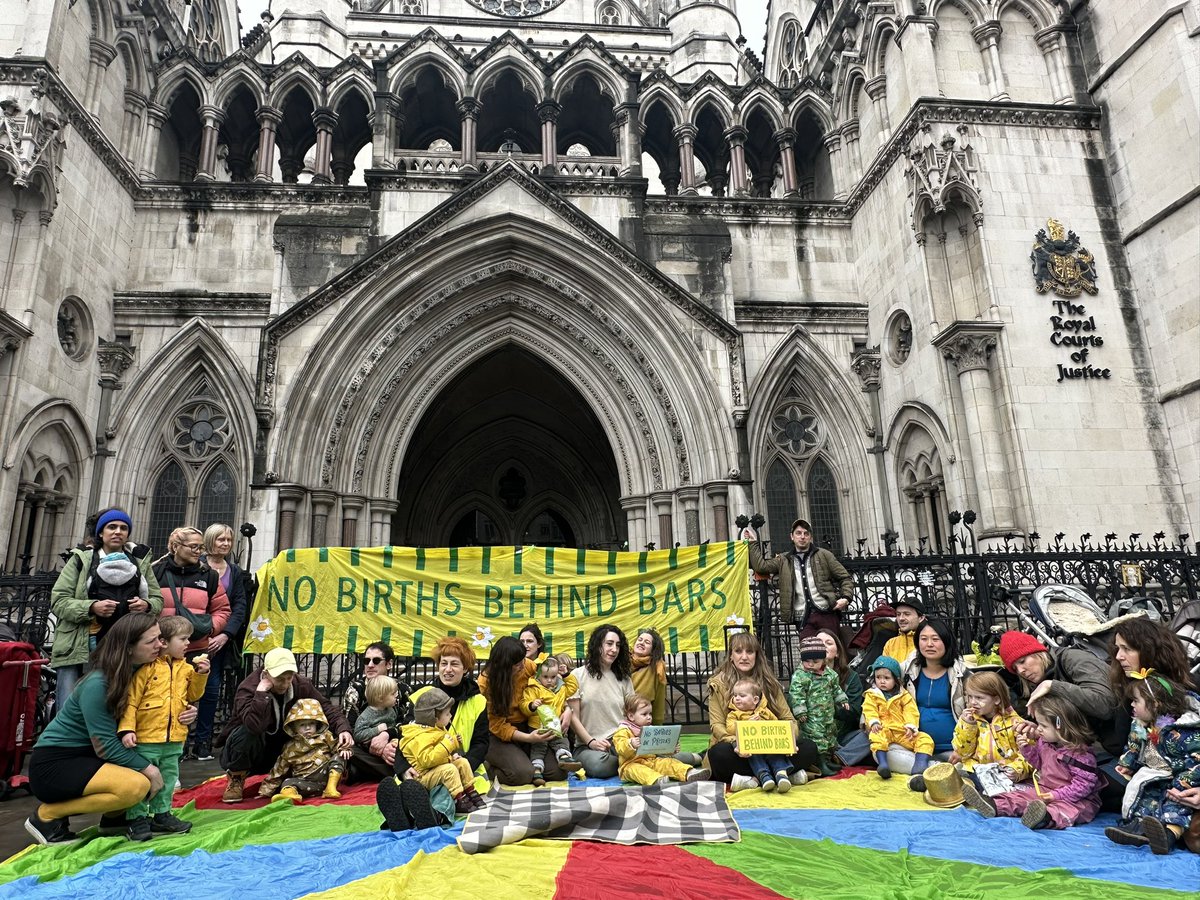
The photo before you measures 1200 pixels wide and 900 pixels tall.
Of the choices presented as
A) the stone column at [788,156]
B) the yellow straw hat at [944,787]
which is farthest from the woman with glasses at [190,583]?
the stone column at [788,156]

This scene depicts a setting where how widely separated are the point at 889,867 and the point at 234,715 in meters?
5.61

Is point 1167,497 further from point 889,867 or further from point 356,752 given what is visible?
point 356,752

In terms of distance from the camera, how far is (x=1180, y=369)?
14578 millimetres

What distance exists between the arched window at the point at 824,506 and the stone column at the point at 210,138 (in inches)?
666

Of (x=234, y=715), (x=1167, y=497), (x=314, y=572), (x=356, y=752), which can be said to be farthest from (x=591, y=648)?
(x=1167, y=497)

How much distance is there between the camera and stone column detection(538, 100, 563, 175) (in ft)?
61.6

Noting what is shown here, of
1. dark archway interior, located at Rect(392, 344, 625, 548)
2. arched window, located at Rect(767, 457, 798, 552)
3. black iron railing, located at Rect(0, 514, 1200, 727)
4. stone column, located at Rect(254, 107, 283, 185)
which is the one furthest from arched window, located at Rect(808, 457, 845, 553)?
stone column, located at Rect(254, 107, 283, 185)

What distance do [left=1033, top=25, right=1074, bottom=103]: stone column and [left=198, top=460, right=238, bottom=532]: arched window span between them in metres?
21.0

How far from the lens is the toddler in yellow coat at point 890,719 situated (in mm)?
6816

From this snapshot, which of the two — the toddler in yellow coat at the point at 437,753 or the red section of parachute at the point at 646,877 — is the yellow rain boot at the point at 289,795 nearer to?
the toddler in yellow coat at the point at 437,753

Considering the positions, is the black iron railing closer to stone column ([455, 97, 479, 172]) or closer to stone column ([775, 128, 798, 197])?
stone column ([775, 128, 798, 197])

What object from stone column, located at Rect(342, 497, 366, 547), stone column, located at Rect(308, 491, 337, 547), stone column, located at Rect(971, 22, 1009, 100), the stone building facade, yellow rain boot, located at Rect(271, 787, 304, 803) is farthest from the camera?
stone column, located at Rect(971, 22, 1009, 100)

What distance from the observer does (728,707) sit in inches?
271

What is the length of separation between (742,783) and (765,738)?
461 millimetres
